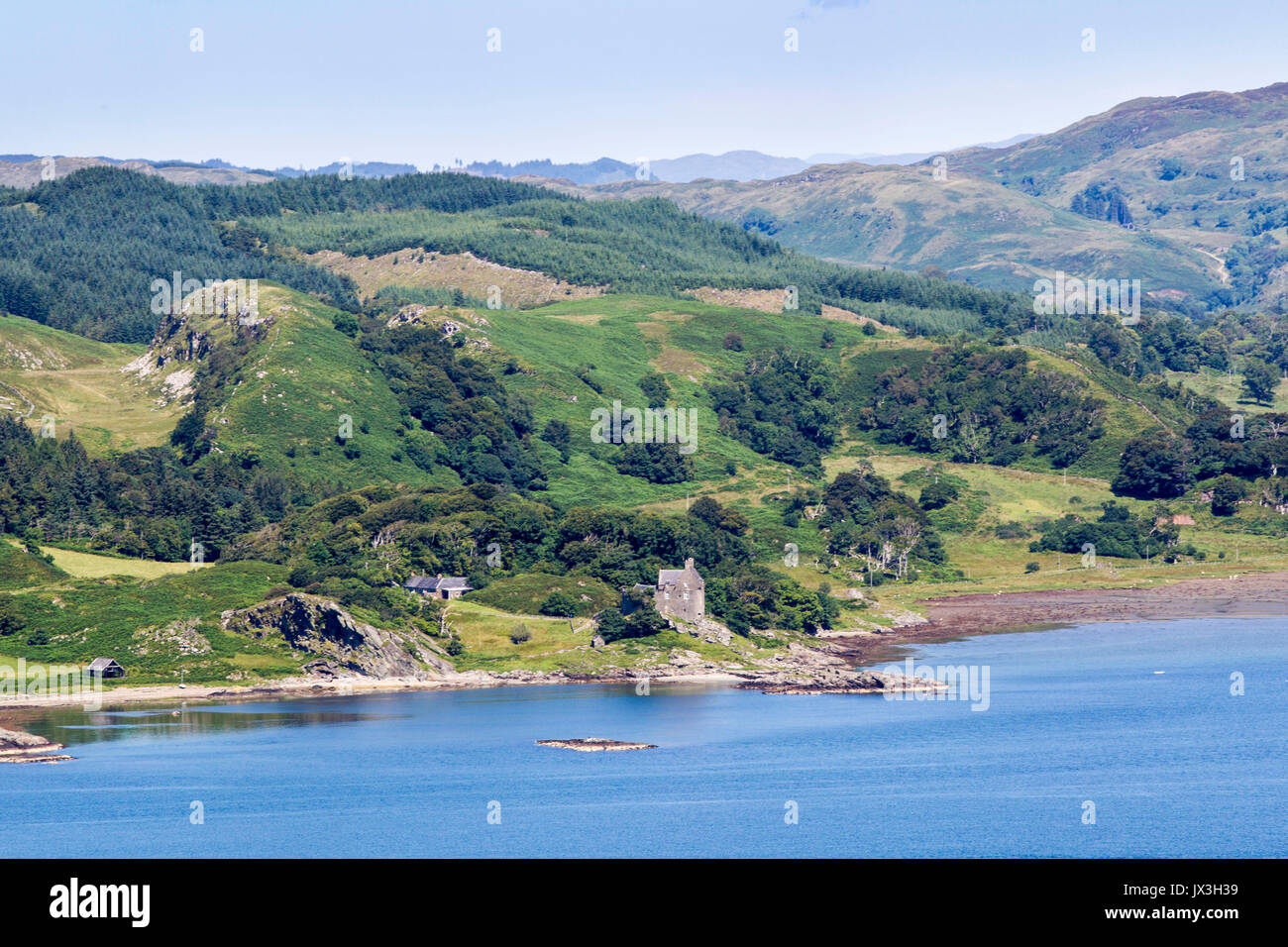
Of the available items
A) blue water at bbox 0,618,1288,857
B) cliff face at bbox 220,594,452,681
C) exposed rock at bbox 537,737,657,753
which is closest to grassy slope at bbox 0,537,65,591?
cliff face at bbox 220,594,452,681

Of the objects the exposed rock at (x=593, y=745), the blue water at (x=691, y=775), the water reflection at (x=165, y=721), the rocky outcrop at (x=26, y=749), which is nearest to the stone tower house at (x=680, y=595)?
the blue water at (x=691, y=775)

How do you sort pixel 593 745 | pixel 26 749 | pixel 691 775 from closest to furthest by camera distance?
pixel 691 775
pixel 26 749
pixel 593 745

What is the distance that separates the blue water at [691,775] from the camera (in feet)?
278

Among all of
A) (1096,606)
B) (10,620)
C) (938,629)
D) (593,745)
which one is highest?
(10,620)

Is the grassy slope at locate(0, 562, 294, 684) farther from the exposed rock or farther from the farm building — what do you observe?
the exposed rock

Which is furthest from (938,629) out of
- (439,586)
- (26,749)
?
(26,749)

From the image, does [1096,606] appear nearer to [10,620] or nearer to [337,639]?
[337,639]

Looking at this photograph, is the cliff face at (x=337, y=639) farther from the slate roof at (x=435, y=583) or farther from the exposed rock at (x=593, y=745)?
the exposed rock at (x=593, y=745)

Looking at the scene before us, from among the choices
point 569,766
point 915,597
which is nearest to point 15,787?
point 569,766

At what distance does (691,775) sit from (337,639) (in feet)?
179

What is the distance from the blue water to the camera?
278ft

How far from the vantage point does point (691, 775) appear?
4035 inches
